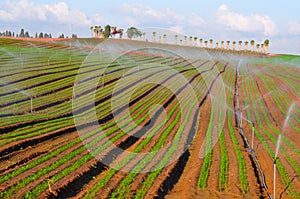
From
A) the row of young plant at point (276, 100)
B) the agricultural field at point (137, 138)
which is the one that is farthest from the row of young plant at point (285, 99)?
the agricultural field at point (137, 138)

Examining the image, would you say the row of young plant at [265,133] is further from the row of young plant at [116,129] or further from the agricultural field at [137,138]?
the row of young plant at [116,129]

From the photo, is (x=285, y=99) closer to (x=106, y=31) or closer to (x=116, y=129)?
(x=116, y=129)

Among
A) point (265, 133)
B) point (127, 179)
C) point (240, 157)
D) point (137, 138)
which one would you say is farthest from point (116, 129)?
point (265, 133)

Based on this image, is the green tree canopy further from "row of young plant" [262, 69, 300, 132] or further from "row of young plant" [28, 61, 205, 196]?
"row of young plant" [28, 61, 205, 196]

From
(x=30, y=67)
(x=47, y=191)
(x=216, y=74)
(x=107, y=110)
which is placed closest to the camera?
(x=47, y=191)

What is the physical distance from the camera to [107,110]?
2338 cm

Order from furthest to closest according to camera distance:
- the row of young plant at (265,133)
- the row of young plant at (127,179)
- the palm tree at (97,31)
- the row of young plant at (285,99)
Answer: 1. the palm tree at (97,31)
2. the row of young plant at (285,99)
3. the row of young plant at (265,133)
4. the row of young plant at (127,179)

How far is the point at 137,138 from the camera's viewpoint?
18.3 meters

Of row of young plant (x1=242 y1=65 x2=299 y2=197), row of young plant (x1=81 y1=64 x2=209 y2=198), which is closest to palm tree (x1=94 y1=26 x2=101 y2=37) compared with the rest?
row of young plant (x1=242 y1=65 x2=299 y2=197)

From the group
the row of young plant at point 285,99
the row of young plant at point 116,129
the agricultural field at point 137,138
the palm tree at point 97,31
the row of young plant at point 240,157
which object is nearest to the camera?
the agricultural field at point 137,138

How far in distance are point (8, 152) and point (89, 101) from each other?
35.1ft

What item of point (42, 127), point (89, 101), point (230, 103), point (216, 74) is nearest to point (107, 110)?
point (89, 101)

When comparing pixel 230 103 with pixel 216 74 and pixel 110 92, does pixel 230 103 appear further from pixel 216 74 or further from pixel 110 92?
pixel 216 74

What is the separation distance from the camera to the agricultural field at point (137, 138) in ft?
38.7
